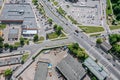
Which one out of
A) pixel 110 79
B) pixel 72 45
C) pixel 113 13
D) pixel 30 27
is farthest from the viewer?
pixel 113 13

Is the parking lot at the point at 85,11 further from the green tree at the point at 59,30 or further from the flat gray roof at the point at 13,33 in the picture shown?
the flat gray roof at the point at 13,33

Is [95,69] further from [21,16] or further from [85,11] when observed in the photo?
[21,16]

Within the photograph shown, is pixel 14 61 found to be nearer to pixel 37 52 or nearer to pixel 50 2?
pixel 37 52

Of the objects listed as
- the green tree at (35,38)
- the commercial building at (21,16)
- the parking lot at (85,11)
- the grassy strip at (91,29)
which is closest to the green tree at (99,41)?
the grassy strip at (91,29)

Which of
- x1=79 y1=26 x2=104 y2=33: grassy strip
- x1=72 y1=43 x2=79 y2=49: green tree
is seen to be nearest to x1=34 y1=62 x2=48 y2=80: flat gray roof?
x1=72 y1=43 x2=79 y2=49: green tree

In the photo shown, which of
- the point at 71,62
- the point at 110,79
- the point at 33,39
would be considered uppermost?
the point at 33,39

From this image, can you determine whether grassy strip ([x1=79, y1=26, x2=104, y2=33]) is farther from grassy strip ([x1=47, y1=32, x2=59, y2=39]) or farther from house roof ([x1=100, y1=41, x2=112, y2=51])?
grassy strip ([x1=47, y1=32, x2=59, y2=39])

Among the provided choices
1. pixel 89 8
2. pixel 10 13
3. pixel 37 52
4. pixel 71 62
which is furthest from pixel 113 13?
pixel 10 13
